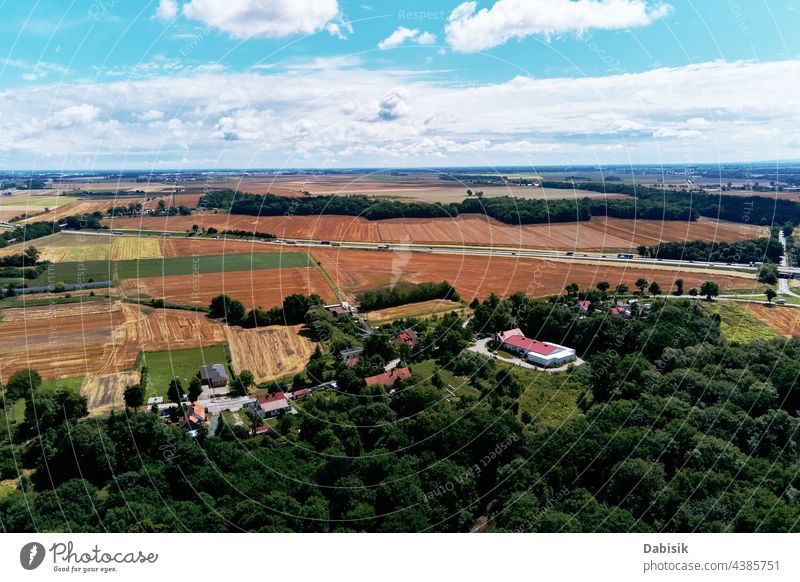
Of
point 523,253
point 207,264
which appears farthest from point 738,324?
point 207,264

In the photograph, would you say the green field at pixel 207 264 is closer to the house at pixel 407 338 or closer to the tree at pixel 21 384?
the house at pixel 407 338

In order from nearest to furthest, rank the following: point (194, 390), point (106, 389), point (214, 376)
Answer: point (194, 390), point (106, 389), point (214, 376)

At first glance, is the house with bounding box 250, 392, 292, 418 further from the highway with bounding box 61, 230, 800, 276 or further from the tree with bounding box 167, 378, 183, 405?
the highway with bounding box 61, 230, 800, 276

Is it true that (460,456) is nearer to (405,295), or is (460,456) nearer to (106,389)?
(106,389)

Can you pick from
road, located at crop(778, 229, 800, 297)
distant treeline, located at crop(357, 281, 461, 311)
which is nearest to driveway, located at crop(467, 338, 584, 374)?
distant treeline, located at crop(357, 281, 461, 311)

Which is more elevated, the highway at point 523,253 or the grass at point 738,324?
the highway at point 523,253

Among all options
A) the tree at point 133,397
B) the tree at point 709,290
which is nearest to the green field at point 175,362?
the tree at point 133,397
